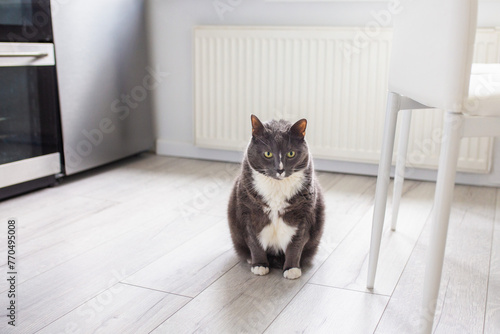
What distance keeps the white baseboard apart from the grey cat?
3.67 feet

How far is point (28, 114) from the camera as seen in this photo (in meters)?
2.13

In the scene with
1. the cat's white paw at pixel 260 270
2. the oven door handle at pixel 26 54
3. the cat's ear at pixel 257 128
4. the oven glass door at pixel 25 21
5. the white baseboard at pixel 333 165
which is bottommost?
the cat's white paw at pixel 260 270

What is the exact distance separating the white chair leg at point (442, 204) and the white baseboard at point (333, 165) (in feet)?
4.98

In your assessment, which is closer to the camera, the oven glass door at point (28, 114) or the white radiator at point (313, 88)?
the oven glass door at point (28, 114)

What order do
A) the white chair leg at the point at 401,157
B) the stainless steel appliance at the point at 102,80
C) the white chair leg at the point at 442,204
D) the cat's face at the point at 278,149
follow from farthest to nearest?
1. the stainless steel appliance at the point at 102,80
2. the white chair leg at the point at 401,157
3. the cat's face at the point at 278,149
4. the white chair leg at the point at 442,204

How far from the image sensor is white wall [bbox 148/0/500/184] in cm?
239

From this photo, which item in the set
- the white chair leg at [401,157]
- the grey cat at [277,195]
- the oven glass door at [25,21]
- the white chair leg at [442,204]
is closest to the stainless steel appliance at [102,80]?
A: the oven glass door at [25,21]

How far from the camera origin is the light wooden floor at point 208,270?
3.94 ft

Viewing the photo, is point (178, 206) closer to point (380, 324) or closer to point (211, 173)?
point (211, 173)

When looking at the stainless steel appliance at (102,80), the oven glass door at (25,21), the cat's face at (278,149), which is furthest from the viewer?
the stainless steel appliance at (102,80)

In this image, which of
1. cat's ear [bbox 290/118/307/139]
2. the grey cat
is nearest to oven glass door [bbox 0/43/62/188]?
the grey cat

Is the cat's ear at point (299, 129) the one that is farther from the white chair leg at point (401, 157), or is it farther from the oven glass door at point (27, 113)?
the oven glass door at point (27, 113)

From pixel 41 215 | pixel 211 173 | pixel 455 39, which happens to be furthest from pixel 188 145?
pixel 455 39

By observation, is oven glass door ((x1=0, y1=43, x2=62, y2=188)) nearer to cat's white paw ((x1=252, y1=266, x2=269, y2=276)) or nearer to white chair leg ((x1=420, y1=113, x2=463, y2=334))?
cat's white paw ((x1=252, y1=266, x2=269, y2=276))
